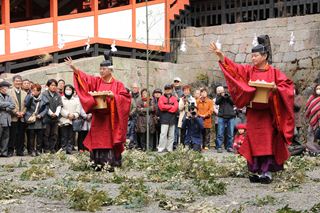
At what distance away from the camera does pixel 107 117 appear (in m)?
10.8

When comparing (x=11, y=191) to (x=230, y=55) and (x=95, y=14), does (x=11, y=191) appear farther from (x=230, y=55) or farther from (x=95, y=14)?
Result: (x=230, y=55)

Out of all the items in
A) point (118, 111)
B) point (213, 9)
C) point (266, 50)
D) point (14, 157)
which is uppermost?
point (213, 9)

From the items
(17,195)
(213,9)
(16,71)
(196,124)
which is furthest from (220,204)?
(213,9)

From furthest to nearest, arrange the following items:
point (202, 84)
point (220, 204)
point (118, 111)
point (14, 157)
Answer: point (202, 84) → point (14, 157) → point (118, 111) → point (220, 204)

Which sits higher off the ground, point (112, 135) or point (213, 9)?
point (213, 9)

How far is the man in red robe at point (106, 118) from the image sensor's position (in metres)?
10.7

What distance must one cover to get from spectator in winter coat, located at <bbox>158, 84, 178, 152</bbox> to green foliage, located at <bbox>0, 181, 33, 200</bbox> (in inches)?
307

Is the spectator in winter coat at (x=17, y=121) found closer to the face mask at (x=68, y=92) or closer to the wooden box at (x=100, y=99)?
the face mask at (x=68, y=92)

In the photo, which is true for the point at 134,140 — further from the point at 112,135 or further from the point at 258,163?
the point at 258,163

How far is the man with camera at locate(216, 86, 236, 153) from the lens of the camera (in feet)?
53.4

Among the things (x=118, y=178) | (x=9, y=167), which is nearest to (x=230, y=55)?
(x=9, y=167)

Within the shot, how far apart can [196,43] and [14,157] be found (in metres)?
10.2

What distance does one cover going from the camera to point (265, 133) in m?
9.36

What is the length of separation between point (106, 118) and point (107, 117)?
0.02 m
